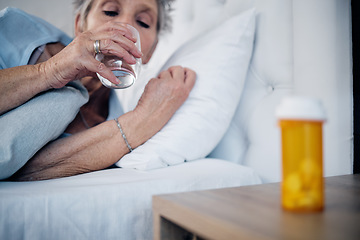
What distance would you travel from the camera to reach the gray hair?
1.25m

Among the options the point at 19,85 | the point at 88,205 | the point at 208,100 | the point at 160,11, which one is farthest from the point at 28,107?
the point at 160,11

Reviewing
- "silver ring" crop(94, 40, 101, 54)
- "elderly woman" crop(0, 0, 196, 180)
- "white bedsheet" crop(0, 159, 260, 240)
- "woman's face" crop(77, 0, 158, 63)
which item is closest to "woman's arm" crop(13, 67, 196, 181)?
"elderly woman" crop(0, 0, 196, 180)

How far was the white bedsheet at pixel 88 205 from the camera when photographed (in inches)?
21.6

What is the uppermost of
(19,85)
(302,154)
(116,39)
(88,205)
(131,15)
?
(131,15)

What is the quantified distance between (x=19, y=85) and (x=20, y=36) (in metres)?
0.29

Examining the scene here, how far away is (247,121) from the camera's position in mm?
1009

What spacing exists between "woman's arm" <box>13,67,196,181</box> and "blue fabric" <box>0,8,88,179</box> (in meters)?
0.05

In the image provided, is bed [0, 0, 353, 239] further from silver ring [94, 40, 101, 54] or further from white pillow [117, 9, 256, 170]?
silver ring [94, 40, 101, 54]

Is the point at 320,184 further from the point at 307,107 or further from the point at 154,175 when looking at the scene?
the point at 154,175

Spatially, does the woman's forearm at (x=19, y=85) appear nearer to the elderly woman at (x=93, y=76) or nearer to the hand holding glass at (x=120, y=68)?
the elderly woman at (x=93, y=76)

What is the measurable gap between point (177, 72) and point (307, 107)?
0.65 meters

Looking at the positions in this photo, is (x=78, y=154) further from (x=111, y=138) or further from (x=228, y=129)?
(x=228, y=129)

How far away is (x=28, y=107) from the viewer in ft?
2.41

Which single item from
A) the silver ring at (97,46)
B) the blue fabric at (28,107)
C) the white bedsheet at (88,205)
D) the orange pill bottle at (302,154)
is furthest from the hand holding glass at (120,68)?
the orange pill bottle at (302,154)
